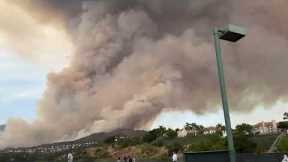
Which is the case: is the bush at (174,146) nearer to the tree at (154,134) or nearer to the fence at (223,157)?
the tree at (154,134)

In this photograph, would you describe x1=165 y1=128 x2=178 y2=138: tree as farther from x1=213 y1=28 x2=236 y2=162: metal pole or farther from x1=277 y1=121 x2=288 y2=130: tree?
x1=213 y1=28 x2=236 y2=162: metal pole

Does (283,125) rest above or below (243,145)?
above

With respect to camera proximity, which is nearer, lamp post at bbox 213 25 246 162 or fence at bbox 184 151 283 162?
lamp post at bbox 213 25 246 162

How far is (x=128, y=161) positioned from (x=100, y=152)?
400 feet

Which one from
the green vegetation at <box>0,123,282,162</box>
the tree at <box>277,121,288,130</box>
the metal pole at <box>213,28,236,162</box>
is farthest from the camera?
the tree at <box>277,121,288,130</box>

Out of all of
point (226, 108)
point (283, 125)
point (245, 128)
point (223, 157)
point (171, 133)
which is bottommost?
point (223, 157)

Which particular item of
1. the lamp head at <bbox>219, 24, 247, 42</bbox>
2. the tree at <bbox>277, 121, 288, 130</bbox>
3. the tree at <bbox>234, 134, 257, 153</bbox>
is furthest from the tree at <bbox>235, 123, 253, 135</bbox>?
the lamp head at <bbox>219, 24, 247, 42</bbox>

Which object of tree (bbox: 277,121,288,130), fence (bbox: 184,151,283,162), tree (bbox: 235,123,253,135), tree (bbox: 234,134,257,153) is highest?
tree (bbox: 277,121,288,130)

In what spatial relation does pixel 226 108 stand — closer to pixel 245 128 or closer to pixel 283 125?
pixel 245 128

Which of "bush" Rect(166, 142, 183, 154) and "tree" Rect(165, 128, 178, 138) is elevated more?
"tree" Rect(165, 128, 178, 138)

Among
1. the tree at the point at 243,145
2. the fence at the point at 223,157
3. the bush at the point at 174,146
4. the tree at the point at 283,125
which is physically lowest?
the fence at the point at 223,157

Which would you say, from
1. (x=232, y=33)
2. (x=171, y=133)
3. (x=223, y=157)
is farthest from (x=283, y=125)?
(x=232, y=33)

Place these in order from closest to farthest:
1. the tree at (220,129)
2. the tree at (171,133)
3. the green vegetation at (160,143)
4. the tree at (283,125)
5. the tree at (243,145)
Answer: the tree at (243,145)
the green vegetation at (160,143)
the tree at (220,129)
the tree at (171,133)
the tree at (283,125)

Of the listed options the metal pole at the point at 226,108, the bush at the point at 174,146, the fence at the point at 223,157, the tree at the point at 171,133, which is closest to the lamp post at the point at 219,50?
the metal pole at the point at 226,108
